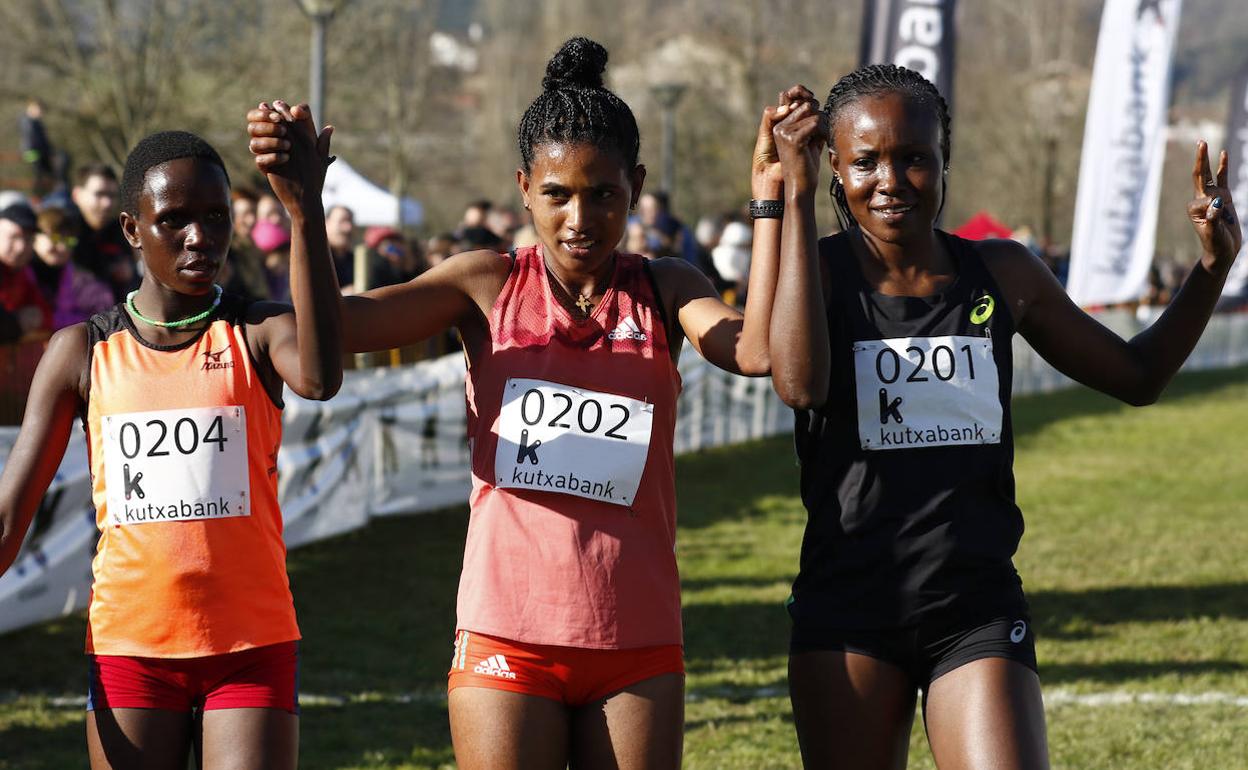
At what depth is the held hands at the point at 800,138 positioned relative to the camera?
336 cm

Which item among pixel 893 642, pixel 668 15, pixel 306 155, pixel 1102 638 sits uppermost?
pixel 668 15

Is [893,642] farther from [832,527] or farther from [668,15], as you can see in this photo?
[668,15]

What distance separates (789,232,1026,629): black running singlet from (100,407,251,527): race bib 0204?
52.7 inches

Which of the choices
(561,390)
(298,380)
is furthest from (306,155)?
(561,390)

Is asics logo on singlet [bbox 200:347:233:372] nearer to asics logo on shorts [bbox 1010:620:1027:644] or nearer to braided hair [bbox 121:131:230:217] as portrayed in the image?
braided hair [bbox 121:131:230:217]

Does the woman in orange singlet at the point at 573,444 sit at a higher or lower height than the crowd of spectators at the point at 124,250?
lower

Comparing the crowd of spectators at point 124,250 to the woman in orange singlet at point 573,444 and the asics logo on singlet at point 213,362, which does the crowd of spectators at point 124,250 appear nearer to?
the asics logo on singlet at point 213,362

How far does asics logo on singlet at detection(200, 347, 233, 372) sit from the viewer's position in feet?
12.1

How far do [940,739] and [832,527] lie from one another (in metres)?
0.52

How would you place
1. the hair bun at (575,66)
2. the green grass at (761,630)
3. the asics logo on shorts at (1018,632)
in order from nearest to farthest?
the asics logo on shorts at (1018,632) < the hair bun at (575,66) < the green grass at (761,630)

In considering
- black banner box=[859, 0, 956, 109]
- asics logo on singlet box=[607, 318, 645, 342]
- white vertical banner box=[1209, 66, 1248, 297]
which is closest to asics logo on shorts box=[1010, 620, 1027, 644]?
asics logo on singlet box=[607, 318, 645, 342]

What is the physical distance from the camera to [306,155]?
3258mm

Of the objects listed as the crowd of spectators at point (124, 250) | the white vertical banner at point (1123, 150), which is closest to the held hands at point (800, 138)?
the crowd of spectators at point (124, 250)

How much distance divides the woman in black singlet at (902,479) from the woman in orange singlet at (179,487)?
3.87ft
